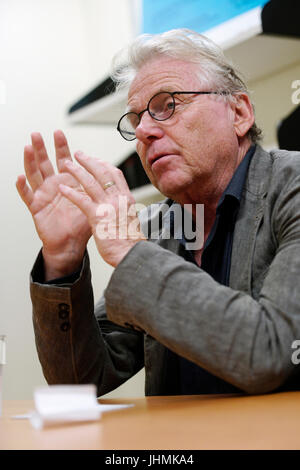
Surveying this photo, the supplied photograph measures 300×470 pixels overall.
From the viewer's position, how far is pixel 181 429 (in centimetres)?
56

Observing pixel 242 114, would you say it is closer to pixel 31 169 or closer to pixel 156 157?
pixel 156 157

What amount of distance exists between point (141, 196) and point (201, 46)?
39.7 inches

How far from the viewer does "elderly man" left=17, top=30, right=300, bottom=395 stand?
0.77 m

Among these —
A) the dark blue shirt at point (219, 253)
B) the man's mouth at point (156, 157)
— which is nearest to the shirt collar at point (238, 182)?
the dark blue shirt at point (219, 253)

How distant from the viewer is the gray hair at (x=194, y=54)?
1216mm

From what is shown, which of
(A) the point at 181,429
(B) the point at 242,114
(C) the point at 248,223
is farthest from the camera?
(B) the point at 242,114

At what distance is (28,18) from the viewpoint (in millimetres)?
2695

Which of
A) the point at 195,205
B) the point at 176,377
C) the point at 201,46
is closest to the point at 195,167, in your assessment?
the point at 195,205

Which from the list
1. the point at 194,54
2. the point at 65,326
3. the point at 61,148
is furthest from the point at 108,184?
the point at 194,54

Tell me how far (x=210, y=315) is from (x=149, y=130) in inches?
21.0

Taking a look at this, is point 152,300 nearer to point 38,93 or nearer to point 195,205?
point 195,205

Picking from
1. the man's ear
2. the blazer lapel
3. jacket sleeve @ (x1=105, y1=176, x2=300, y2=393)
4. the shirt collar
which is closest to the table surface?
jacket sleeve @ (x1=105, y1=176, x2=300, y2=393)

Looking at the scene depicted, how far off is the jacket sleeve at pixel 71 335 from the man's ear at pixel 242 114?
0.47 meters

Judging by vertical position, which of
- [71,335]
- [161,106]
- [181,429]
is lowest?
[71,335]
